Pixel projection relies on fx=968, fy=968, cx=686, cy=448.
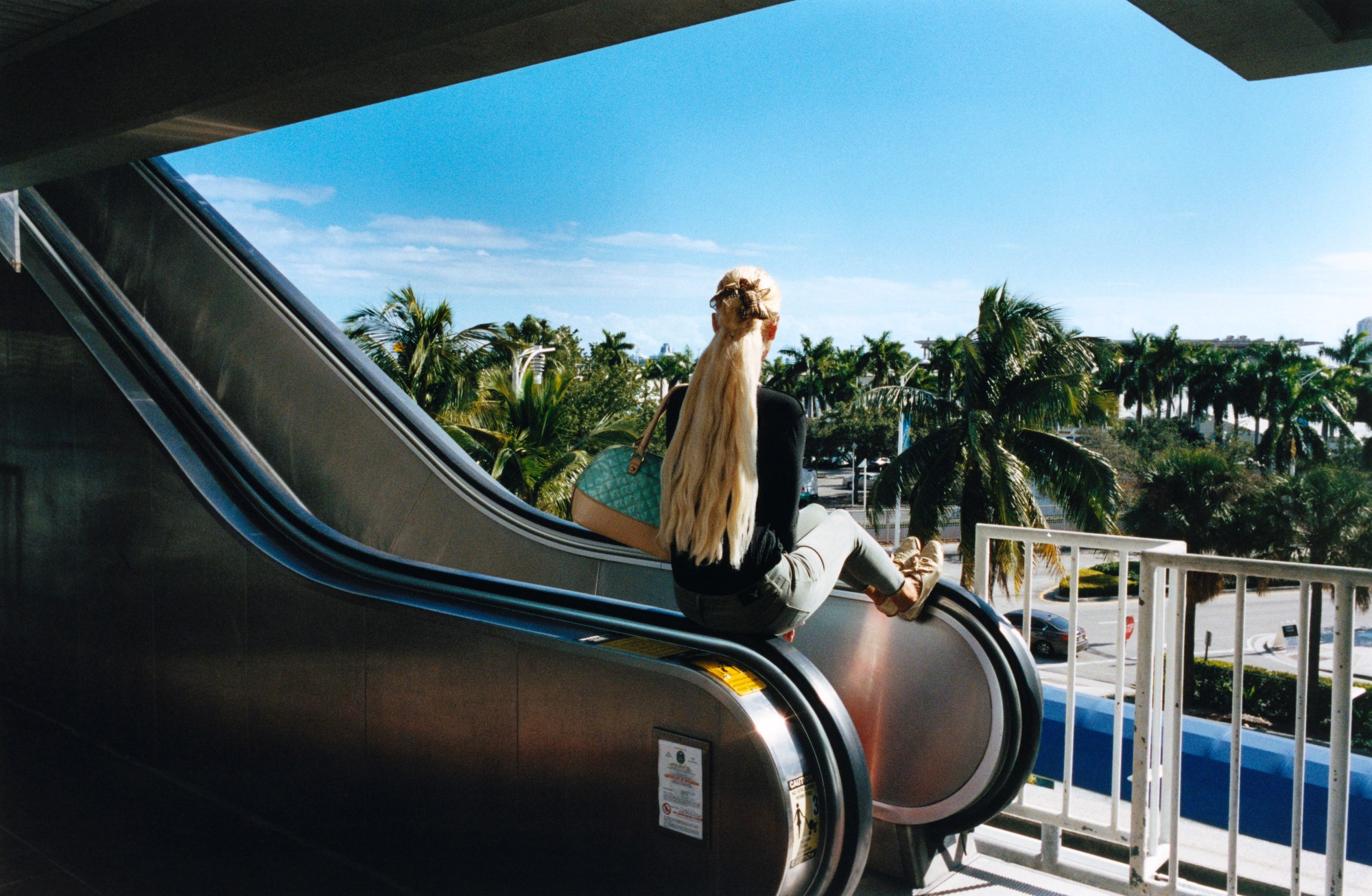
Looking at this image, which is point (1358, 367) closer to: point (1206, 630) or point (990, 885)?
point (1206, 630)

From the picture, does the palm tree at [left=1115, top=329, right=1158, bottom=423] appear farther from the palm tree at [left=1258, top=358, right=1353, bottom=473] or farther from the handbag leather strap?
the handbag leather strap

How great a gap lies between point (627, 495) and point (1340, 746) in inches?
82.8

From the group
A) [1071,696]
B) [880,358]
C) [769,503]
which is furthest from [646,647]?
[880,358]

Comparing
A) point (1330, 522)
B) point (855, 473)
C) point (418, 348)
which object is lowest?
point (1330, 522)

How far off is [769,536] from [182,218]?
19.9 ft

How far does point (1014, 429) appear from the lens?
95.7ft

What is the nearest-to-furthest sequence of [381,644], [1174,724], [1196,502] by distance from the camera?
[1174,724] < [381,644] < [1196,502]

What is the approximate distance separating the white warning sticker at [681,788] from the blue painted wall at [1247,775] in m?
9.27

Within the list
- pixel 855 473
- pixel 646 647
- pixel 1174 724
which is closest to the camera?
pixel 646 647

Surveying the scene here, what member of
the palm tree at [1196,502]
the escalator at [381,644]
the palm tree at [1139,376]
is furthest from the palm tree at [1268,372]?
the escalator at [381,644]

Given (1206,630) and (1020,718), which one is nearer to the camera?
(1020,718)

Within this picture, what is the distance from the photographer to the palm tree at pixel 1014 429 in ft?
93.0

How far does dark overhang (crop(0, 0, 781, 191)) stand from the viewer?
121 inches

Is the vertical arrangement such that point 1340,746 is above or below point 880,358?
below
